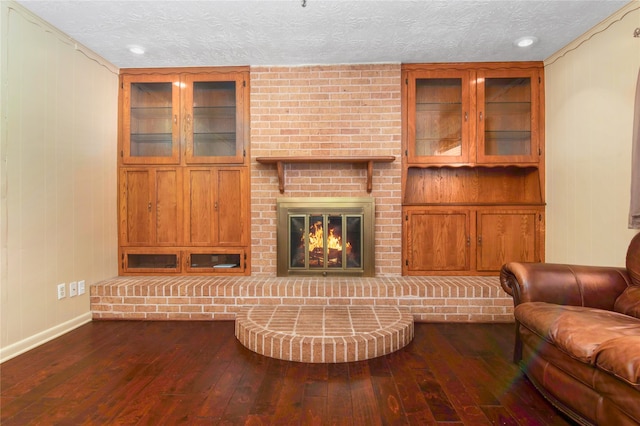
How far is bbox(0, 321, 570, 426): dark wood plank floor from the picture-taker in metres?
1.51

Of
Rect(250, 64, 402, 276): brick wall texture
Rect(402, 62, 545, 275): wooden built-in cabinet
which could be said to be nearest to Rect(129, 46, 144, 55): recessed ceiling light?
Rect(250, 64, 402, 276): brick wall texture

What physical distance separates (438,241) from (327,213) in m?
1.22

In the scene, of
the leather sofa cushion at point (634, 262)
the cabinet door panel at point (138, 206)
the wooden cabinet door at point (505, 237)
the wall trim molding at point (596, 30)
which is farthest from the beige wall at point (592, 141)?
the cabinet door panel at point (138, 206)

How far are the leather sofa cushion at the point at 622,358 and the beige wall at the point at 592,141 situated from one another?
1530 mm

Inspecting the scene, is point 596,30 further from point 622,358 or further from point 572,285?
point 622,358

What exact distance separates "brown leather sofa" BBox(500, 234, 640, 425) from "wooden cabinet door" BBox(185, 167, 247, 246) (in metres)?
2.51

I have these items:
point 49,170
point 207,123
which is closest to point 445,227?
point 207,123

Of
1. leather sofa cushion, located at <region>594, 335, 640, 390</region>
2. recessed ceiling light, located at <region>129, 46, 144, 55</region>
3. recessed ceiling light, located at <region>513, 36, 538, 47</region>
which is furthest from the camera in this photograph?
recessed ceiling light, located at <region>129, 46, 144, 55</region>

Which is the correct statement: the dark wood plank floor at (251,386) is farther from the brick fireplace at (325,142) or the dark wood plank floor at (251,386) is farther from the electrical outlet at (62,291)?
the brick fireplace at (325,142)

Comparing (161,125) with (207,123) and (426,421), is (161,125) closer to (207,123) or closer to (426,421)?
(207,123)

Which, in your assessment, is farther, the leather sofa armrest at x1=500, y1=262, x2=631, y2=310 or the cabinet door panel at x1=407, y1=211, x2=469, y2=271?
the cabinet door panel at x1=407, y1=211, x2=469, y2=271

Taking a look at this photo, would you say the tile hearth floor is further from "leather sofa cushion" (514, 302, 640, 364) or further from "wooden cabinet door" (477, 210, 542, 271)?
"wooden cabinet door" (477, 210, 542, 271)

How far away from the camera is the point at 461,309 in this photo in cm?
284

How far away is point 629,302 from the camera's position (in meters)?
1.76
